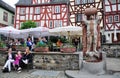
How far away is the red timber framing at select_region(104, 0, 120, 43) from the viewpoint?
2776 cm

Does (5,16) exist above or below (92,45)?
above

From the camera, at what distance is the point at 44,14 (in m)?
31.2

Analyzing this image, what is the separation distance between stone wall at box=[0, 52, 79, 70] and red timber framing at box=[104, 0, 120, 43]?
19289mm

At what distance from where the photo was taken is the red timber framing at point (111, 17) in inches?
1093

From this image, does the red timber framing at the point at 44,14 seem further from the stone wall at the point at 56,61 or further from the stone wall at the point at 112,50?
the stone wall at the point at 56,61

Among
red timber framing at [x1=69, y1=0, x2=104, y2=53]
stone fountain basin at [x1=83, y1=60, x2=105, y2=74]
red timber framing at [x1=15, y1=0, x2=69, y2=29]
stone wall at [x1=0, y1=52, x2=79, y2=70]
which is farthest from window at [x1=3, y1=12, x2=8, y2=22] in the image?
stone fountain basin at [x1=83, y1=60, x2=105, y2=74]

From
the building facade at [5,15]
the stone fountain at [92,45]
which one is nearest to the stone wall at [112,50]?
the stone fountain at [92,45]

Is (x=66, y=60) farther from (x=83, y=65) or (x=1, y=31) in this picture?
(x=1, y=31)

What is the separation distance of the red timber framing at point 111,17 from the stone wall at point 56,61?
19289 mm

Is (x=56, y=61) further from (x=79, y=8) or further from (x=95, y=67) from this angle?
(x=79, y=8)

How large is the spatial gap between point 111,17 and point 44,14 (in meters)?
10.9

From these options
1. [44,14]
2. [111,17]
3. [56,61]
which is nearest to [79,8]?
[111,17]

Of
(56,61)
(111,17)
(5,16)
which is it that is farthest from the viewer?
(5,16)

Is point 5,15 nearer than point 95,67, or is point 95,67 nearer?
point 95,67
